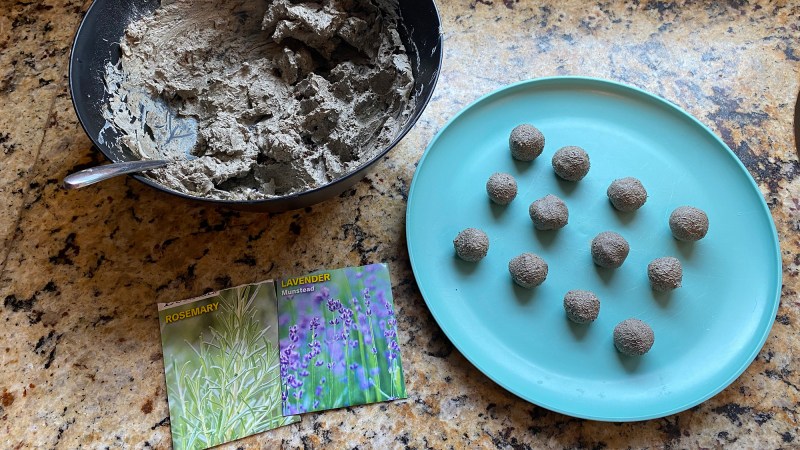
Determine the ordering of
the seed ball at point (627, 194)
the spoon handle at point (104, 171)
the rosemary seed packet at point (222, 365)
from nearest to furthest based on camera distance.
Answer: the spoon handle at point (104, 171)
the rosemary seed packet at point (222, 365)
the seed ball at point (627, 194)

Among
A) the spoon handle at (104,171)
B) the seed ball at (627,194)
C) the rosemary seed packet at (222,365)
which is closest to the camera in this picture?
the spoon handle at (104,171)

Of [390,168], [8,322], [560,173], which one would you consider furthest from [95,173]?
[560,173]

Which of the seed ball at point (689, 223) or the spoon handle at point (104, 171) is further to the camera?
the seed ball at point (689, 223)

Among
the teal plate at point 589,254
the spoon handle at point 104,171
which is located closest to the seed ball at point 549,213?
the teal plate at point 589,254

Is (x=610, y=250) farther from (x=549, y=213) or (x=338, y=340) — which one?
(x=338, y=340)

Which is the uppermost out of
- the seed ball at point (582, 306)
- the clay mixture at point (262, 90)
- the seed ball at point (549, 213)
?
the clay mixture at point (262, 90)

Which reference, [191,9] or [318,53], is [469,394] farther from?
[191,9]

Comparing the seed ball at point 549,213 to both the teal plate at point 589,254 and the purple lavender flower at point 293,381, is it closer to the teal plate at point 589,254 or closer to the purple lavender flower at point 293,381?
the teal plate at point 589,254
